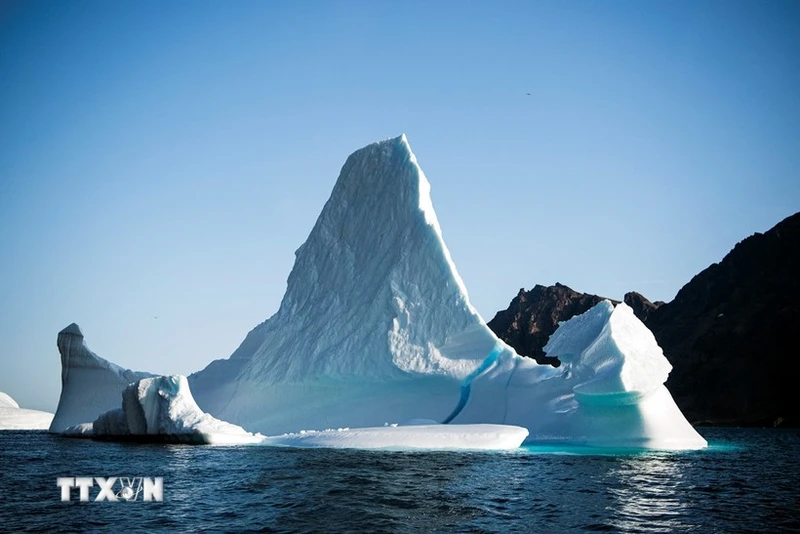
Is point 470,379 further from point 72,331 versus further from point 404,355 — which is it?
point 72,331

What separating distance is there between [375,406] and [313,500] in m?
13.0

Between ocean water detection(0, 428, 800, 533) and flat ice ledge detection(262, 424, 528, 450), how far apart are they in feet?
1.44

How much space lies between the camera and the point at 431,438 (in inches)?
686

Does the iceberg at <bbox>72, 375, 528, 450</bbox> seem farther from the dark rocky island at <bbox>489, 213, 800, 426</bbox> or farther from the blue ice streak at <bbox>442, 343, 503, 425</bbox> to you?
the dark rocky island at <bbox>489, 213, 800, 426</bbox>

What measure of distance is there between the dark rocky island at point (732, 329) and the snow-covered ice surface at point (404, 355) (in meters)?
41.3

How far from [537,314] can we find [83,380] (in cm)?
4965

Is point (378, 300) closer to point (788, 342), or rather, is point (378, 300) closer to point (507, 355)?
point (507, 355)

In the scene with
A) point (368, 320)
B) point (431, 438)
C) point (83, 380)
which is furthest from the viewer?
point (83, 380)

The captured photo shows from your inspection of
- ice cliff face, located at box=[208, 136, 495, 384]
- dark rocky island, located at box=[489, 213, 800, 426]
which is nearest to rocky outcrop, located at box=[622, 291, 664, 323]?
dark rocky island, located at box=[489, 213, 800, 426]

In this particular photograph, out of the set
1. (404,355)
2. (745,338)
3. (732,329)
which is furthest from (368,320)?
(732,329)

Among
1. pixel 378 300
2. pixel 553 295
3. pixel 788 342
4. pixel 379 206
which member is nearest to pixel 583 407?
pixel 378 300

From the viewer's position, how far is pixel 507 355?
23094mm

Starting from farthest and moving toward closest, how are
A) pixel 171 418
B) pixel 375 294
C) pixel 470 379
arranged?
1. pixel 375 294
2. pixel 470 379
3. pixel 171 418

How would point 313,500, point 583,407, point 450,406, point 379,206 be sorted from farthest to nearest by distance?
1. point 379,206
2. point 450,406
3. point 583,407
4. point 313,500
